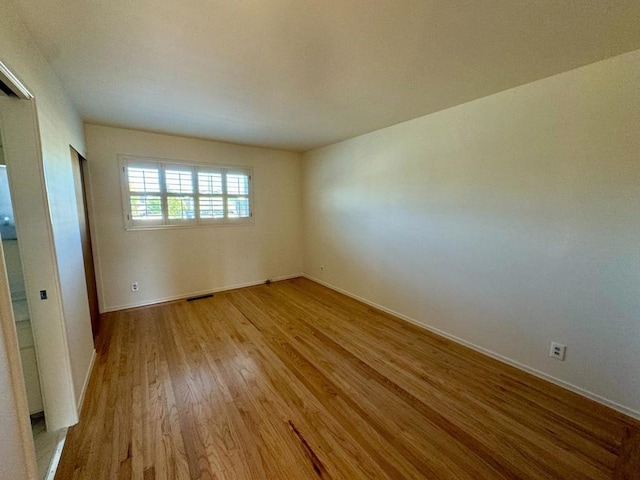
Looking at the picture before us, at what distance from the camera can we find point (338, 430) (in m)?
1.69

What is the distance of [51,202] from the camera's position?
5.59ft

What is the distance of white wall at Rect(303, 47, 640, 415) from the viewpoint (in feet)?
5.95

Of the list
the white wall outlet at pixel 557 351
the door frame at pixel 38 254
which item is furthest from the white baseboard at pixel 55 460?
the white wall outlet at pixel 557 351

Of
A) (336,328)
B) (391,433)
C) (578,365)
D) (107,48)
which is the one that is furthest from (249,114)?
(578,365)

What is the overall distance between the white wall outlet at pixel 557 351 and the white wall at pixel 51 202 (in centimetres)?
364

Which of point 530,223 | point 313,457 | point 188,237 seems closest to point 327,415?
point 313,457

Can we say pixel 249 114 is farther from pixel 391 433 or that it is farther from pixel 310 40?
pixel 391 433

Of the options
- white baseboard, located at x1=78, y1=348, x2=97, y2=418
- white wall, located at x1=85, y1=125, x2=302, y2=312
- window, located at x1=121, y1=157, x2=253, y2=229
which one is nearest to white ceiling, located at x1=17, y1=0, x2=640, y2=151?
white wall, located at x1=85, y1=125, x2=302, y2=312

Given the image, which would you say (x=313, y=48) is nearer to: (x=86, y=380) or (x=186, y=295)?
(x=86, y=380)

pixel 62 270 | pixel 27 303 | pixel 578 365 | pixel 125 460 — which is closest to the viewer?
pixel 125 460

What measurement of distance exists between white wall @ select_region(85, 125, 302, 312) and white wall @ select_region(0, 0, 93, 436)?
1.29 m

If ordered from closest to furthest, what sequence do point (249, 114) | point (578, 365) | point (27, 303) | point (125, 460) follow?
point (125, 460) < point (27, 303) < point (578, 365) < point (249, 114)

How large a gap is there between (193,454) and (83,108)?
3395 mm

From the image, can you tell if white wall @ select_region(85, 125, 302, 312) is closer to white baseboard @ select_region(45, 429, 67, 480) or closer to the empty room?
the empty room
